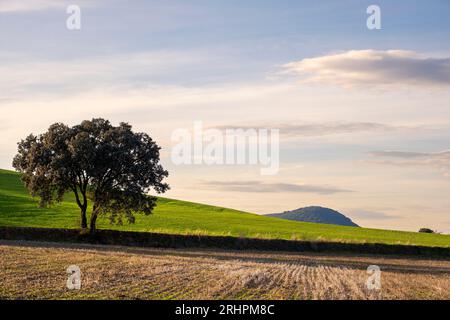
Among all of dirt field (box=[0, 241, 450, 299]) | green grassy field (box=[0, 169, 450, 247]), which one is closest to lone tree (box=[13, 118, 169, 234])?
green grassy field (box=[0, 169, 450, 247])

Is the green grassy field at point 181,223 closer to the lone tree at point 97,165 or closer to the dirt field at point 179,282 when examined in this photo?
the lone tree at point 97,165

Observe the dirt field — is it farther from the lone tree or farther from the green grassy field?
the green grassy field

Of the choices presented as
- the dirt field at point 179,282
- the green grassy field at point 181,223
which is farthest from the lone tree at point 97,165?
the dirt field at point 179,282

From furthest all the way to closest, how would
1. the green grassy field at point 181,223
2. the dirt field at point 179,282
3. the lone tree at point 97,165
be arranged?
the green grassy field at point 181,223 → the lone tree at point 97,165 → the dirt field at point 179,282

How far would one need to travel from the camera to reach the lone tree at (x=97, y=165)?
75.1 metres

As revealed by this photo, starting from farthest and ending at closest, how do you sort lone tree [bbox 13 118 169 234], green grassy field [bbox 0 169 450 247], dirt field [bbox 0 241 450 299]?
green grassy field [bbox 0 169 450 247] → lone tree [bbox 13 118 169 234] → dirt field [bbox 0 241 450 299]

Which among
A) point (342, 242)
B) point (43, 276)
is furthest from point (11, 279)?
point (342, 242)

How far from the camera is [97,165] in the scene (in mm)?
74938

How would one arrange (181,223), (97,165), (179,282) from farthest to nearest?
(181,223)
(97,165)
(179,282)

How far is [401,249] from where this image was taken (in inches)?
3258

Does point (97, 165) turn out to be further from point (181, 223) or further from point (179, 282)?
point (179, 282)

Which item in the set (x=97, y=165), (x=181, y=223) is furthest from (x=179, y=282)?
(x=181, y=223)

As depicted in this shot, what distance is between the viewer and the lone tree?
75125 millimetres
